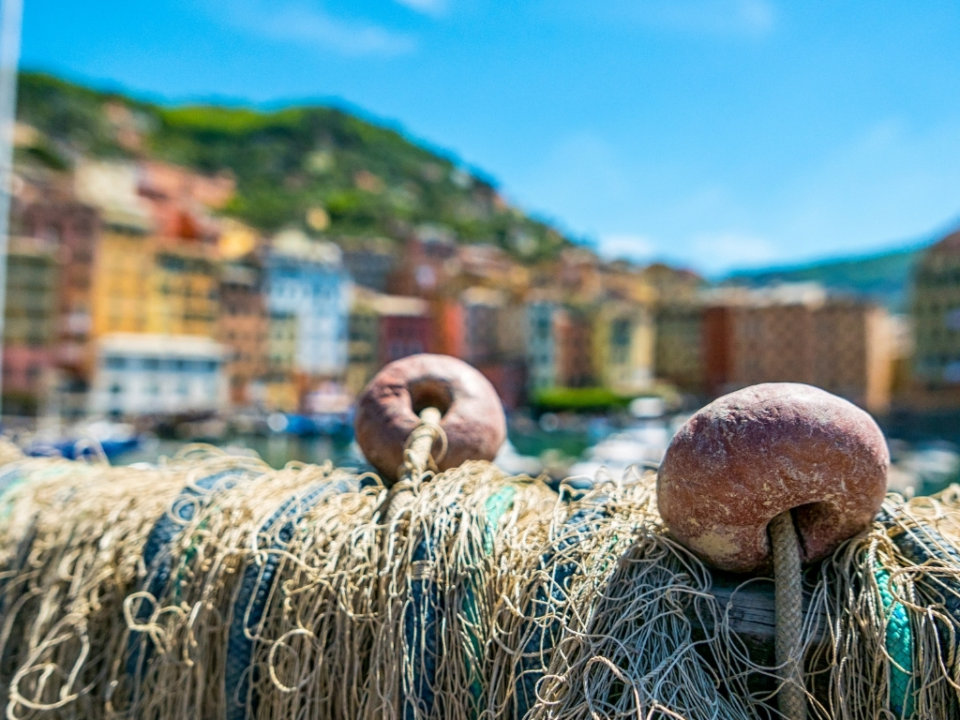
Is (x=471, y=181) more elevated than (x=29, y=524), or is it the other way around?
(x=471, y=181)

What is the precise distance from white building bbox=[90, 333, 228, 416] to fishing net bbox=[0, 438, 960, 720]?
50.0 metres

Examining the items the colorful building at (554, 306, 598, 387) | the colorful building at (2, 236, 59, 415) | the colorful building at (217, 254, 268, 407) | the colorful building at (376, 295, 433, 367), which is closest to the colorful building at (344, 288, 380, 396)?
the colorful building at (376, 295, 433, 367)

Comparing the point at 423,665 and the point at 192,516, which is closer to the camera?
the point at 423,665

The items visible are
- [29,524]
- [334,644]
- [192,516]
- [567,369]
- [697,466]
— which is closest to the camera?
[697,466]

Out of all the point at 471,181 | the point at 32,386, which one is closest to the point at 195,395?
the point at 32,386

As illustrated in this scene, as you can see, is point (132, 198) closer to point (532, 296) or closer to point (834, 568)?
point (532, 296)

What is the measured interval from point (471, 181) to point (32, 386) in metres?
109

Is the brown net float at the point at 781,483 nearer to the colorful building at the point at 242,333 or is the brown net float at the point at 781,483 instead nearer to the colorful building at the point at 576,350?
the colorful building at the point at 242,333

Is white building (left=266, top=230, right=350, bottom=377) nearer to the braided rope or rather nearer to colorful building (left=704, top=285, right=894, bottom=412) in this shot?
colorful building (left=704, top=285, right=894, bottom=412)

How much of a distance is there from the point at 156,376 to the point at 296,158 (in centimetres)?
8788

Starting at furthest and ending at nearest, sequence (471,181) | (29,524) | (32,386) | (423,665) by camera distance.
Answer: (471,181)
(32,386)
(29,524)
(423,665)

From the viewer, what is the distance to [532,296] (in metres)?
70.1

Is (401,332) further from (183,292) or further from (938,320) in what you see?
(938,320)

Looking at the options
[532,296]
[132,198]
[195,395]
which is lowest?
[195,395]
